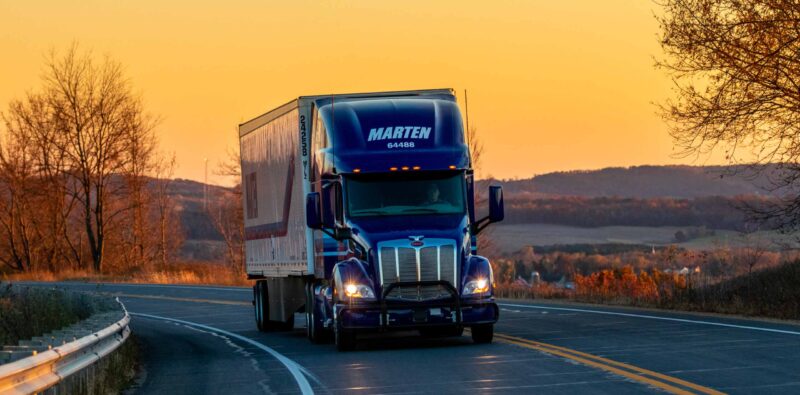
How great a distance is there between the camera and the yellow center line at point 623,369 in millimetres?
12859

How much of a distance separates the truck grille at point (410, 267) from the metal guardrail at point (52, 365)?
4.50 meters

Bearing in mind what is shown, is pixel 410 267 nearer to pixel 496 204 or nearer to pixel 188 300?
pixel 496 204

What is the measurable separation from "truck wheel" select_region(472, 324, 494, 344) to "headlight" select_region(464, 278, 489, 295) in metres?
0.56

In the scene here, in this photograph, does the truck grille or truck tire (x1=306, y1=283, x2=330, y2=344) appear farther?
truck tire (x1=306, y1=283, x2=330, y2=344)

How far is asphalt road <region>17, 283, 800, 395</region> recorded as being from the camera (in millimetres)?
13875

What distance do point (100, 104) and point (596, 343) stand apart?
178 ft

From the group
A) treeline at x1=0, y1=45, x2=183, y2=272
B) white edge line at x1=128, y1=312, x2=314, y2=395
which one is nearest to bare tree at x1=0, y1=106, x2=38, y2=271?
treeline at x1=0, y1=45, x2=183, y2=272

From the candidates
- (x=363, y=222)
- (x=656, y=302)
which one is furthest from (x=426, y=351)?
(x=656, y=302)

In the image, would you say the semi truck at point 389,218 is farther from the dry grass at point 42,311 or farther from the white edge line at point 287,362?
the dry grass at point 42,311

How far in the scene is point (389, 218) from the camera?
20.0 m

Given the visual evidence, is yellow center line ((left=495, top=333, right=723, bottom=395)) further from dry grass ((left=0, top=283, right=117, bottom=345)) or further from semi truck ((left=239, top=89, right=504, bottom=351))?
dry grass ((left=0, top=283, right=117, bottom=345))

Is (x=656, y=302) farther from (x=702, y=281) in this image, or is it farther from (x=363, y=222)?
(x=363, y=222)

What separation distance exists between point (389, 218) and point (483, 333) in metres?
2.32

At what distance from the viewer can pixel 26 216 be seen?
76375 millimetres
